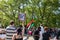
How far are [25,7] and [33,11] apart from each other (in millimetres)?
1752

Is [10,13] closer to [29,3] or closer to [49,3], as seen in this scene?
[29,3]

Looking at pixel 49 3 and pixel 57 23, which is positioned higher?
pixel 49 3

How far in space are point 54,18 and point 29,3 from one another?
18.5ft

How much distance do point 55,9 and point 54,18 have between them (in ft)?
5.65

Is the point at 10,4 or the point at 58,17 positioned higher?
the point at 10,4

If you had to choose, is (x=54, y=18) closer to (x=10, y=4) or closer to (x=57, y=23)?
(x=57, y=23)

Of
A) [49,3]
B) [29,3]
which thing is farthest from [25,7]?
[49,3]

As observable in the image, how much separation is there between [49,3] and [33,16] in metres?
3.88

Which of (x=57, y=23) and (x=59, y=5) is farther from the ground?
(x=59, y=5)

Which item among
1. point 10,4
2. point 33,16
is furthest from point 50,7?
point 10,4

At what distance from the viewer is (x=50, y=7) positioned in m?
46.6

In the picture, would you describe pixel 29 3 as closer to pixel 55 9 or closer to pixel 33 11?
pixel 33 11

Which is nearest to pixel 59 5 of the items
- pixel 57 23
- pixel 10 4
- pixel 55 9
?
pixel 55 9

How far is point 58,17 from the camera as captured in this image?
1820 inches
